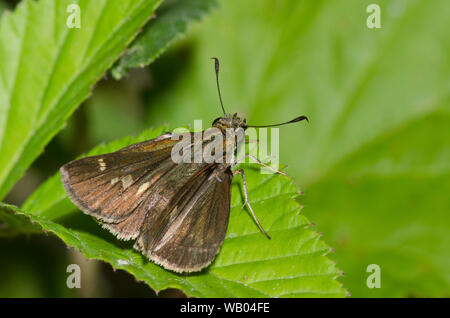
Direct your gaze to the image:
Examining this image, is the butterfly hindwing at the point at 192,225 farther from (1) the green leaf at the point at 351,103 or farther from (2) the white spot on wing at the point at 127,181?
(1) the green leaf at the point at 351,103

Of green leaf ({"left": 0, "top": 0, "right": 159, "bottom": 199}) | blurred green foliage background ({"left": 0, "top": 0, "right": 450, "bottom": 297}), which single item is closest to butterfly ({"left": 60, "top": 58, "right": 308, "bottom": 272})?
green leaf ({"left": 0, "top": 0, "right": 159, "bottom": 199})

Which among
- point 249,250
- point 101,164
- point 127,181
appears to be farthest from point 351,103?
point 101,164

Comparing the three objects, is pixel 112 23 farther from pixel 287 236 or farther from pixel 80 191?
pixel 287 236

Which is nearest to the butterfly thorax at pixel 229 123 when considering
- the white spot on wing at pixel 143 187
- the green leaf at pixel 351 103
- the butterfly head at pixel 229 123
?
the butterfly head at pixel 229 123

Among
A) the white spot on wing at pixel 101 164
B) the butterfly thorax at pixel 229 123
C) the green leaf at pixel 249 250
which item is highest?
the butterfly thorax at pixel 229 123

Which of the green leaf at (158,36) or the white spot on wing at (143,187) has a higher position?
the green leaf at (158,36)

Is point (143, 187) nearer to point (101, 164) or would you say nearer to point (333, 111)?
point (101, 164)

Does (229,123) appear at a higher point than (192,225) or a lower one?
higher
